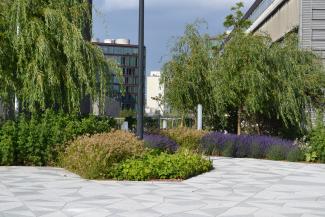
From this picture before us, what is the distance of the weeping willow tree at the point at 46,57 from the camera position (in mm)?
13539

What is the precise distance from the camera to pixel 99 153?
11.3m

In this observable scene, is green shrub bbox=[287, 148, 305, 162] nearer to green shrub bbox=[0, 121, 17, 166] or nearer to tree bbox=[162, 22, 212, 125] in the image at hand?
tree bbox=[162, 22, 212, 125]

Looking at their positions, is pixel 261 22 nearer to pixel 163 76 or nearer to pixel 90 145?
pixel 163 76

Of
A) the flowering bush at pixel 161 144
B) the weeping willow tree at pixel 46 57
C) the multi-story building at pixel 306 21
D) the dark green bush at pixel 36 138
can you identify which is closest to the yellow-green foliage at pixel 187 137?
the flowering bush at pixel 161 144

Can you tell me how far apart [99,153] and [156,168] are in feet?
4.06

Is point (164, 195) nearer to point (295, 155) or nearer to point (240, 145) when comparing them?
point (295, 155)

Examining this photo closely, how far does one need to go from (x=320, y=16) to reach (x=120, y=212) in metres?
24.3

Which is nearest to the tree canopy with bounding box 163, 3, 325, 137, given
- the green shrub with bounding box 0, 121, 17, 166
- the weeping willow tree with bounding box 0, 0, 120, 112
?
the weeping willow tree with bounding box 0, 0, 120, 112

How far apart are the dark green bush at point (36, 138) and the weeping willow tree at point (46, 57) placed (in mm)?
472

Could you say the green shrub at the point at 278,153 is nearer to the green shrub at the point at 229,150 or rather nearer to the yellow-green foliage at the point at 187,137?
the green shrub at the point at 229,150

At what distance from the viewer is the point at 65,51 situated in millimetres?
13820

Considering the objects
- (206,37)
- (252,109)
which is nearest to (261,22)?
(206,37)

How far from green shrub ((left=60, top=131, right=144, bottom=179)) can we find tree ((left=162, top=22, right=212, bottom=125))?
844 centimetres

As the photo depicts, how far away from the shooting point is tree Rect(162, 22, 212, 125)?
69.1 ft
